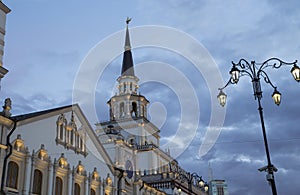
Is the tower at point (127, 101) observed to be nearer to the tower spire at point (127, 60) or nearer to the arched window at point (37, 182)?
the tower spire at point (127, 60)

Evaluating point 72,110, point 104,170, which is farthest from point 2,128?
point 104,170

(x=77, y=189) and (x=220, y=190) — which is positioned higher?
(x=220, y=190)

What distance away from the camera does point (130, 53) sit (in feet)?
252

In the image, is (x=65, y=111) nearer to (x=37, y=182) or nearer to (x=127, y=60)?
(x=37, y=182)

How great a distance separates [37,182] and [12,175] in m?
2.39

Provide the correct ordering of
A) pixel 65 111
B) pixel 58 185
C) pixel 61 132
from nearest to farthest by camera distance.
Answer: pixel 58 185, pixel 61 132, pixel 65 111

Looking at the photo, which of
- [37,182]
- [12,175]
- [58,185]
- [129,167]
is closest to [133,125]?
[129,167]

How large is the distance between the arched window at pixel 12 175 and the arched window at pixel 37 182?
1680mm

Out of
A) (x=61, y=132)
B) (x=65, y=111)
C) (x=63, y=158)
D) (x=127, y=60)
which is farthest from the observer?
(x=127, y=60)

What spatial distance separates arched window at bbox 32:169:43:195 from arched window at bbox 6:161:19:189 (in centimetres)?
168

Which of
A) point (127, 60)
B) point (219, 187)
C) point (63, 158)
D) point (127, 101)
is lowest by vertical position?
point (63, 158)

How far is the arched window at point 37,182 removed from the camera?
25264 millimetres

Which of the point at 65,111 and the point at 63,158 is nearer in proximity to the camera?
the point at 63,158

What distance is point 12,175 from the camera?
23562mm
